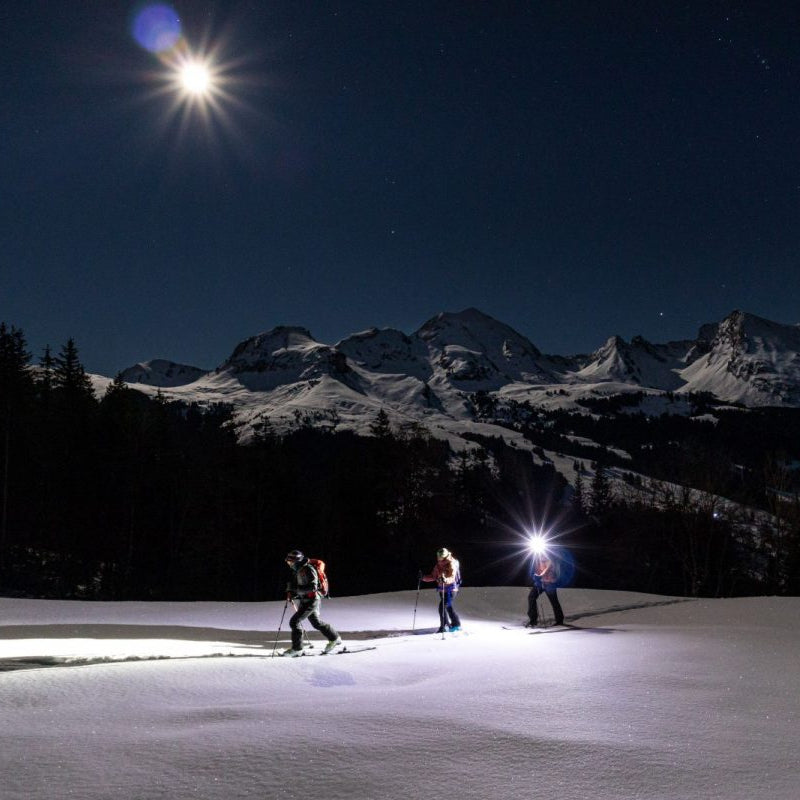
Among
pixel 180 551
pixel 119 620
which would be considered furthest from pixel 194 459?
pixel 119 620

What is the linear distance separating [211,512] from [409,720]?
4335cm

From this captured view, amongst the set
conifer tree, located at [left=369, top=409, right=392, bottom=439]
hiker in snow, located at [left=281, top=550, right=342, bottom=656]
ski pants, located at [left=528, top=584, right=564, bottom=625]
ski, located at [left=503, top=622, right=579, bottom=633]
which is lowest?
ski, located at [left=503, top=622, right=579, bottom=633]

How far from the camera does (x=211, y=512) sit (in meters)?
46.2

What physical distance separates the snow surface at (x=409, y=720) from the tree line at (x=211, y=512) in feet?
105

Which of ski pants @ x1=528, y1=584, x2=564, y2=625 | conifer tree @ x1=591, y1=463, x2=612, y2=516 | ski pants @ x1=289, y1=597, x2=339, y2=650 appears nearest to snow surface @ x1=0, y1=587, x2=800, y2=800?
ski pants @ x1=289, y1=597, x2=339, y2=650

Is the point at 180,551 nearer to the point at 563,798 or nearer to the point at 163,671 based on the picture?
the point at 163,671

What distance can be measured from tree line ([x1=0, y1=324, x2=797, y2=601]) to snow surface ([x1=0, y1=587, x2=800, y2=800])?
32090 millimetres

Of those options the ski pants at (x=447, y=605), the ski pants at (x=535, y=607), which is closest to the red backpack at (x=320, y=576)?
the ski pants at (x=447, y=605)

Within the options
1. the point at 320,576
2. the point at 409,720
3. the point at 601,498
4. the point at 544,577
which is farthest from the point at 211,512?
the point at 601,498

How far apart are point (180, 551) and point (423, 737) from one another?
1838 inches

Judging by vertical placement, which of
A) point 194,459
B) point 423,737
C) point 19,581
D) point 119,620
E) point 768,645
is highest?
point 194,459

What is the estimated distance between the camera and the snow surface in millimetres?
4242

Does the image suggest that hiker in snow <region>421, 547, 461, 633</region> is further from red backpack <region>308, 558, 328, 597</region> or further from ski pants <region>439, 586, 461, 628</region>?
red backpack <region>308, 558, 328, 597</region>

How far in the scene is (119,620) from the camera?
17266 mm
